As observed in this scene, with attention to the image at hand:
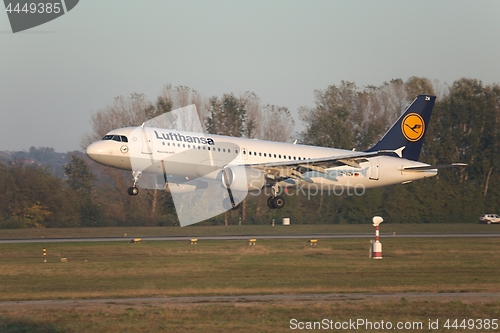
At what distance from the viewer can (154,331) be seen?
14.7 metres

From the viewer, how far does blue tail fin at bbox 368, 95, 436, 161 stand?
4578 cm

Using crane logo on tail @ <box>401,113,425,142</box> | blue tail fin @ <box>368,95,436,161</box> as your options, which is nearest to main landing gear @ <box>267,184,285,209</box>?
blue tail fin @ <box>368,95,436,161</box>

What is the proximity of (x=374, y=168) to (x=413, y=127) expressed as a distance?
5.83 meters

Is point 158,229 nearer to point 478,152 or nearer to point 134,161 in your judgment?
point 134,161

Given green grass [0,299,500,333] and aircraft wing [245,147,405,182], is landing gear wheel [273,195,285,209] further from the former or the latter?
green grass [0,299,500,333]

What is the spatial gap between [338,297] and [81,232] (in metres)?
28.9

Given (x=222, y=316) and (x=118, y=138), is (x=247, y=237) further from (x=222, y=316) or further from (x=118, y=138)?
(x=222, y=316)

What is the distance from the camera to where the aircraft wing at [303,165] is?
123 feet

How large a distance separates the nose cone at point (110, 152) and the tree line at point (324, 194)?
9.19 metres

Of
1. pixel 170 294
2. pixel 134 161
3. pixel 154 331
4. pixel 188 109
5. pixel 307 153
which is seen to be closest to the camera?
pixel 154 331

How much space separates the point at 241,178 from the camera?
36.8 metres

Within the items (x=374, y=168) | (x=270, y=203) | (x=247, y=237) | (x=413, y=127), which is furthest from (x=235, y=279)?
(x=413, y=127)

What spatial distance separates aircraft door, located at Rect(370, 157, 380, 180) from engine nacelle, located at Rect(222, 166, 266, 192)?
8.29 m

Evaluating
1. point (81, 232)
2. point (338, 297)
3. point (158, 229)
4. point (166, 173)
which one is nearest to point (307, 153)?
point (166, 173)
